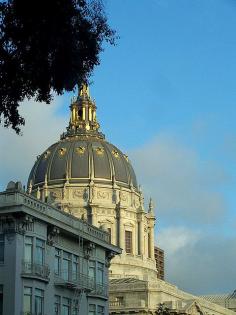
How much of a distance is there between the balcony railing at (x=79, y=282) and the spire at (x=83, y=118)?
8355 centimetres

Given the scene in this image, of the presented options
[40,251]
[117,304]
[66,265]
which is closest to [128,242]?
[117,304]

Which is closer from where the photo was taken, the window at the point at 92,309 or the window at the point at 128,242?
the window at the point at 92,309

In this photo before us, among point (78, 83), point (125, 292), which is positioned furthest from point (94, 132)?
point (78, 83)

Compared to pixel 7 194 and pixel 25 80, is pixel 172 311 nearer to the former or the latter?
pixel 7 194

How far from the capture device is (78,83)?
30.0 meters

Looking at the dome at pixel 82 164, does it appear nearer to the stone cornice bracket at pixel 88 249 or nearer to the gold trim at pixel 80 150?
the gold trim at pixel 80 150

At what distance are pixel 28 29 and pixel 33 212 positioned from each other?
32.7 metres

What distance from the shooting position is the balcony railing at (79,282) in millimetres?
63500

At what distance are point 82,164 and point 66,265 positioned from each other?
259ft

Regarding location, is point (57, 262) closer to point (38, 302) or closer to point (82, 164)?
point (38, 302)

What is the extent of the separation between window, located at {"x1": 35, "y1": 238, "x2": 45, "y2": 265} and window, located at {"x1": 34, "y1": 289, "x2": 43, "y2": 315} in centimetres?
208

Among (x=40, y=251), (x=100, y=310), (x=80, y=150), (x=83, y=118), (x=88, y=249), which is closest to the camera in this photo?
(x=40, y=251)

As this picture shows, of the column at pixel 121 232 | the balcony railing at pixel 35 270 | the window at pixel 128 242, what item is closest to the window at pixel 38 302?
the balcony railing at pixel 35 270

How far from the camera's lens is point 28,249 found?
197 ft
